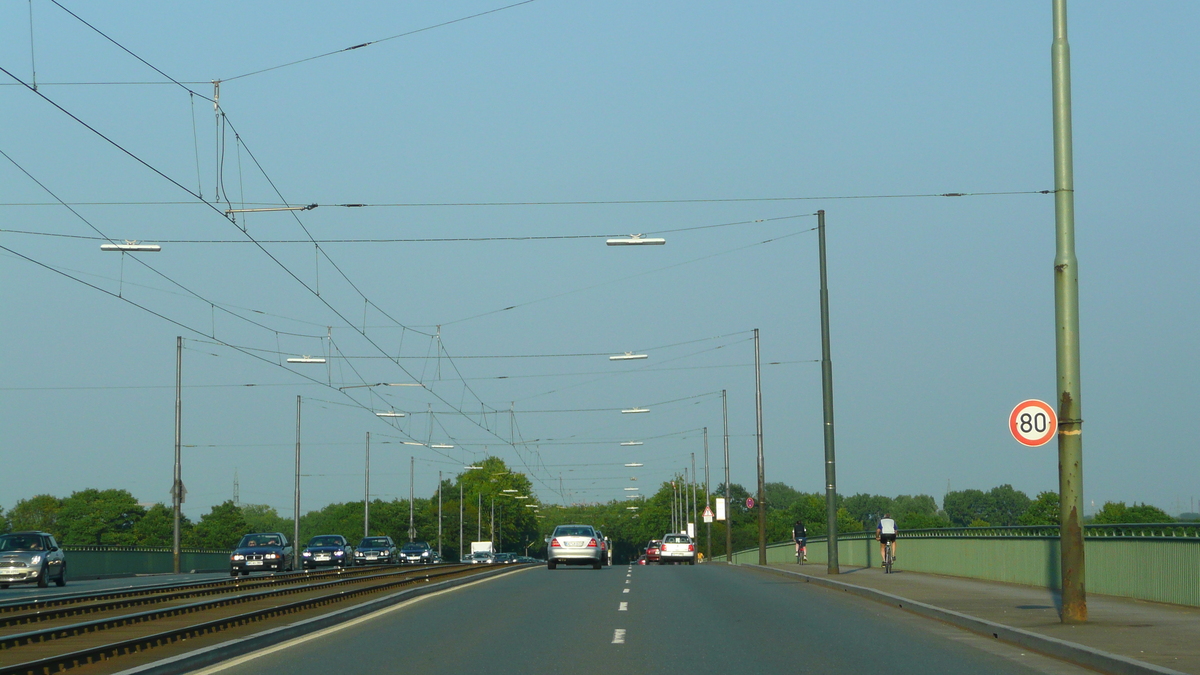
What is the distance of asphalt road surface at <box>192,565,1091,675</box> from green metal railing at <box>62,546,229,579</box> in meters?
28.1

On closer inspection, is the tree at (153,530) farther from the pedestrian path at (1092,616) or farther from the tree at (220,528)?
the pedestrian path at (1092,616)

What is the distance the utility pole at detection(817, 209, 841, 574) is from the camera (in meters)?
31.5

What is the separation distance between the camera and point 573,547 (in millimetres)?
42281

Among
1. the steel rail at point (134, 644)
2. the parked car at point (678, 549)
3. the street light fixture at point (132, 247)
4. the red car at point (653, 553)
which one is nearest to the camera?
the steel rail at point (134, 644)

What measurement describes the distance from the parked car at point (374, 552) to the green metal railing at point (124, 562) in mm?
7758

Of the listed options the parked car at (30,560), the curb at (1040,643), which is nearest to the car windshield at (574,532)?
the parked car at (30,560)

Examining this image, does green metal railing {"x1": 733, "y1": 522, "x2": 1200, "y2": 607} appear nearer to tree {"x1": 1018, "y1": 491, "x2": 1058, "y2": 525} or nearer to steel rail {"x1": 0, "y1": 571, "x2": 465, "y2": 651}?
steel rail {"x1": 0, "y1": 571, "x2": 465, "y2": 651}

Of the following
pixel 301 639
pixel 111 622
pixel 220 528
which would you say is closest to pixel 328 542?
pixel 111 622

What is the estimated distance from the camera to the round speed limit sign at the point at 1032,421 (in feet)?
58.5

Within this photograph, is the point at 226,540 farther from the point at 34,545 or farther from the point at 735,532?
the point at 34,545

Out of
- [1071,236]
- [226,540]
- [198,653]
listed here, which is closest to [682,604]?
[1071,236]

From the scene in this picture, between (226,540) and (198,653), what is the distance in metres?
162

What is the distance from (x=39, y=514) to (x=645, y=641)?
16858 centimetres

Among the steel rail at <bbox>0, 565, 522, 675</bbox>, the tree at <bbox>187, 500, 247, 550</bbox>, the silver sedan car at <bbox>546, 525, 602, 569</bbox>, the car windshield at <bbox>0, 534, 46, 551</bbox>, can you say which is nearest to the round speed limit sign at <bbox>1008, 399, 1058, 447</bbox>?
the steel rail at <bbox>0, 565, 522, 675</bbox>
